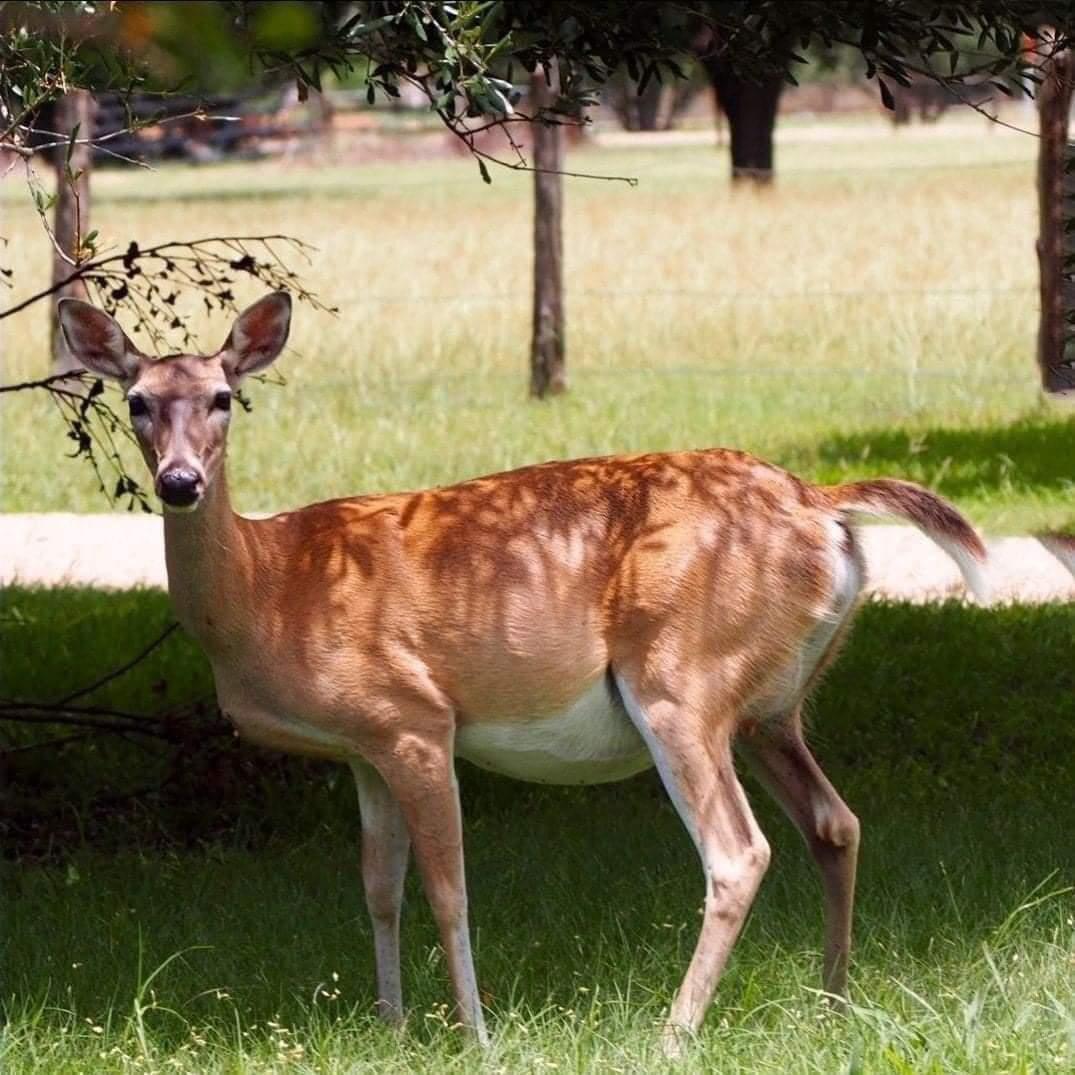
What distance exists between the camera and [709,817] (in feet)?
15.5

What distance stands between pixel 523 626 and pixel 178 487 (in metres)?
0.83

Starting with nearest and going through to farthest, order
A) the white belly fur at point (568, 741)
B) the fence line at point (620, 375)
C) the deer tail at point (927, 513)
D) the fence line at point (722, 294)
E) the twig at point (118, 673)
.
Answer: the white belly fur at point (568, 741) → the deer tail at point (927, 513) → the twig at point (118, 673) → the fence line at point (620, 375) → the fence line at point (722, 294)

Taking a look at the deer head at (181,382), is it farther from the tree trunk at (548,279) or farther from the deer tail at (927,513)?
the tree trunk at (548,279)

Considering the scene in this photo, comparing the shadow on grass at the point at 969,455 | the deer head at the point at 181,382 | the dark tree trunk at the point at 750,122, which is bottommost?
the dark tree trunk at the point at 750,122

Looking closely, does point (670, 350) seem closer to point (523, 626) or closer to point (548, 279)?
point (548, 279)

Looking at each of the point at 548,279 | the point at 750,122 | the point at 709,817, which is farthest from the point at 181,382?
the point at 750,122

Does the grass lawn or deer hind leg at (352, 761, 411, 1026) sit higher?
deer hind leg at (352, 761, 411, 1026)

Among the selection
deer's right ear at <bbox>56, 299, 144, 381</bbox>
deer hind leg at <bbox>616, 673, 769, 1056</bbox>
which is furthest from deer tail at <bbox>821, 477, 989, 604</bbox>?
deer's right ear at <bbox>56, 299, 144, 381</bbox>

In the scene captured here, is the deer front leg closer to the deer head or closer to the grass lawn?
the deer head

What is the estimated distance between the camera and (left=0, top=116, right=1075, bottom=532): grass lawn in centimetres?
1266

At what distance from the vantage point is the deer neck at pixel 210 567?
4836mm

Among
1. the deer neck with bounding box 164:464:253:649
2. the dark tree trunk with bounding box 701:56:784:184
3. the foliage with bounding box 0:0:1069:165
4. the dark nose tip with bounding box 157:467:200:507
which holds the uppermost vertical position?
the foliage with bounding box 0:0:1069:165

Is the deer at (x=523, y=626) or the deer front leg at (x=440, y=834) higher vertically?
the deer at (x=523, y=626)

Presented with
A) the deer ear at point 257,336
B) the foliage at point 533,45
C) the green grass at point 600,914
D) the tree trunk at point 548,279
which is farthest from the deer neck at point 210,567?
the tree trunk at point 548,279
